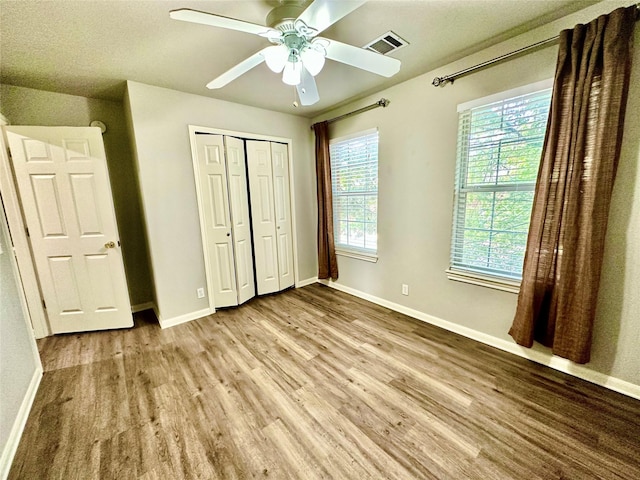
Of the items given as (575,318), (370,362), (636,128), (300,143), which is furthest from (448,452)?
(300,143)

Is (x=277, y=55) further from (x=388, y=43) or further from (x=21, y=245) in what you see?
(x=21, y=245)

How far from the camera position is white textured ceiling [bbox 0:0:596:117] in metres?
1.42

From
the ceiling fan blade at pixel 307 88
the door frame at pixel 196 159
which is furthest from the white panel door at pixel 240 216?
the ceiling fan blade at pixel 307 88

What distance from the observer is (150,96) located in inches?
93.4

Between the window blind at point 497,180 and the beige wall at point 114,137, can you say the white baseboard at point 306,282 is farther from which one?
the window blind at point 497,180

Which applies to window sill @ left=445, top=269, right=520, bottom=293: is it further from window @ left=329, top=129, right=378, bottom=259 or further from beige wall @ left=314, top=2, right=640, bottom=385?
window @ left=329, top=129, right=378, bottom=259

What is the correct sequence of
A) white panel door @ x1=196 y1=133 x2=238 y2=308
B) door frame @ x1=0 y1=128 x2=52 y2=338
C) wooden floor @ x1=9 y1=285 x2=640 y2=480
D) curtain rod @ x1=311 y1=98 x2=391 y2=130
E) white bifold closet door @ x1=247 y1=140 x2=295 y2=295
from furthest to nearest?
white bifold closet door @ x1=247 y1=140 x2=295 y2=295, white panel door @ x1=196 y1=133 x2=238 y2=308, curtain rod @ x1=311 y1=98 x2=391 y2=130, door frame @ x1=0 y1=128 x2=52 y2=338, wooden floor @ x1=9 y1=285 x2=640 y2=480

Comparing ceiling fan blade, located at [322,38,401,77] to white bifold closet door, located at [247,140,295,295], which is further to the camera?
white bifold closet door, located at [247,140,295,295]

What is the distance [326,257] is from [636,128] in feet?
A: 9.48

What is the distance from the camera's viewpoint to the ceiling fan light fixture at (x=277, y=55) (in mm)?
1342

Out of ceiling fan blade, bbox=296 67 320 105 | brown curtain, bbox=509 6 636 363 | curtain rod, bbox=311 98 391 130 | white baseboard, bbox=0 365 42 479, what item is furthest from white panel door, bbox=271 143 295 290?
brown curtain, bbox=509 6 636 363

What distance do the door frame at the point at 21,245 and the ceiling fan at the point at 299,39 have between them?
7.68ft

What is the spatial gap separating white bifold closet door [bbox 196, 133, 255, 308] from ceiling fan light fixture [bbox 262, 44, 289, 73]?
1.61 metres

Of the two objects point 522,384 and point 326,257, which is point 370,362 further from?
point 326,257
